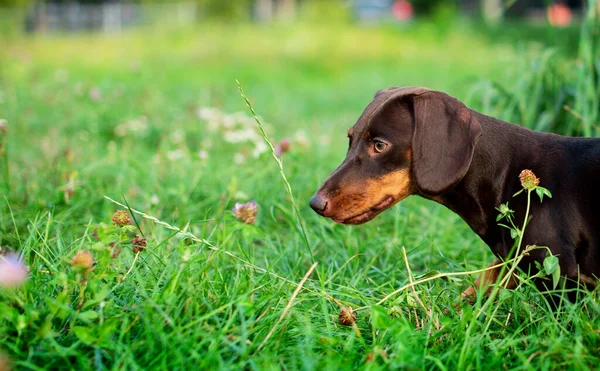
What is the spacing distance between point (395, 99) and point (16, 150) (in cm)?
358

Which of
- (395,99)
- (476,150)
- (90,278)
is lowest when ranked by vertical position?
(90,278)

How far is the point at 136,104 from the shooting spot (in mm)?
6551

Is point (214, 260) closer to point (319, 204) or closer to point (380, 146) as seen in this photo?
point (319, 204)

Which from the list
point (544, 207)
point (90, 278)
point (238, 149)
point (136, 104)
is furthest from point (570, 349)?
point (136, 104)

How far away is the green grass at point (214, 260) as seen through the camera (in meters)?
1.91

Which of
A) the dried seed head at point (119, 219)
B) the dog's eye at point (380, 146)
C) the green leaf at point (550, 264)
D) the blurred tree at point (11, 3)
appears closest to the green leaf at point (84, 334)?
the dried seed head at point (119, 219)

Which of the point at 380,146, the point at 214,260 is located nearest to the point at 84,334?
the point at 214,260

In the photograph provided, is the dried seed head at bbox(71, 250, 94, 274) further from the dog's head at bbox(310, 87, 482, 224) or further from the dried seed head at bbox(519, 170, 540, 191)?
the dried seed head at bbox(519, 170, 540, 191)

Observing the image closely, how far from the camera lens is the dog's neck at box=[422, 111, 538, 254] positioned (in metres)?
2.52

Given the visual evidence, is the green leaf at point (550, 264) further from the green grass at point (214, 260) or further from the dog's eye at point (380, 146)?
the dog's eye at point (380, 146)

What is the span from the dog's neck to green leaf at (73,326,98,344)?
58.3 inches

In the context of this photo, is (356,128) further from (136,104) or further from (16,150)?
(136,104)

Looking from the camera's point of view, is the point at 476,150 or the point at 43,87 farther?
the point at 43,87

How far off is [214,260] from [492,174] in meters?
1.13
